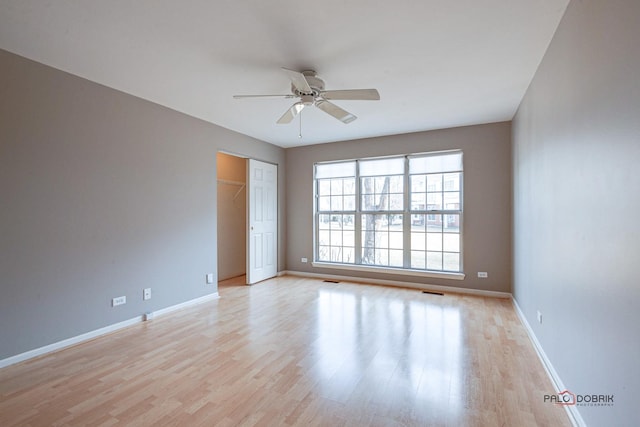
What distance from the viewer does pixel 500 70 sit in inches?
112

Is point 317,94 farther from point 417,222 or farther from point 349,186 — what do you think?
point 417,222

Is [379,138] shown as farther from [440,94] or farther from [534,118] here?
[534,118]

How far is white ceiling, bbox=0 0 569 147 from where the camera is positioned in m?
2.00

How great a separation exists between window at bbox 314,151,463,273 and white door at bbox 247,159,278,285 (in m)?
0.89

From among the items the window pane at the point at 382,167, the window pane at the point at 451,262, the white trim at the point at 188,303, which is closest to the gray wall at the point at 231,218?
the white trim at the point at 188,303

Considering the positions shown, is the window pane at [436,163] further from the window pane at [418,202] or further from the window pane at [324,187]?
the window pane at [324,187]

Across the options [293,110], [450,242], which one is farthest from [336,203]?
[293,110]

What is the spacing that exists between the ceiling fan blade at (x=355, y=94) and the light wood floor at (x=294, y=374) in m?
2.33

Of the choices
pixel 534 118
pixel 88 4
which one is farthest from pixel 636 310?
pixel 88 4

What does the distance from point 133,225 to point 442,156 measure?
4.61 m

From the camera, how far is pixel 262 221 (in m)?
5.61

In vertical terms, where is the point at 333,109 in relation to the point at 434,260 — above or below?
above

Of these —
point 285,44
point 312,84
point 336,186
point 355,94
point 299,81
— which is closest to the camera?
point 285,44

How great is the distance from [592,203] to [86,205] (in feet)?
13.6
